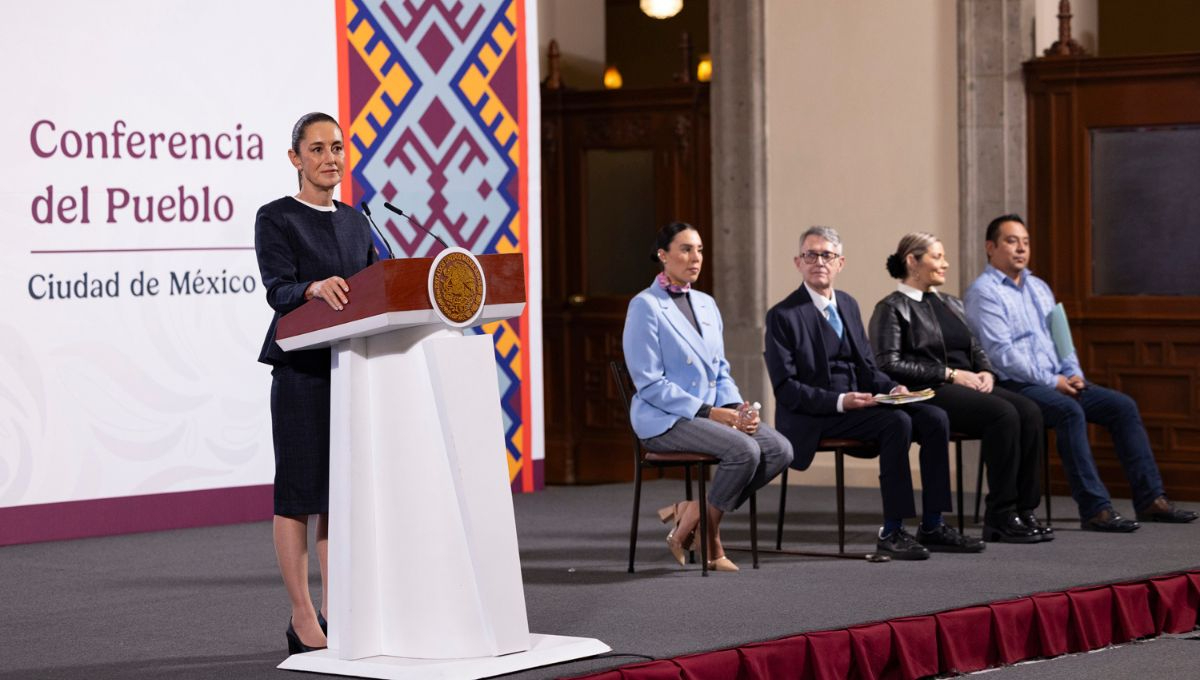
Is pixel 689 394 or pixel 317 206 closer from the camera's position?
pixel 317 206

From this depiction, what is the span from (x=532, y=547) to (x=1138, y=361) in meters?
3.06

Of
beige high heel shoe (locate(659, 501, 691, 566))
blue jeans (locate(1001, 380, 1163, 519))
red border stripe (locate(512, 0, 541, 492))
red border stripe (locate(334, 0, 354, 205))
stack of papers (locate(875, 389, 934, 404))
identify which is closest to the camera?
beige high heel shoe (locate(659, 501, 691, 566))

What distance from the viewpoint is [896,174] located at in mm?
7992

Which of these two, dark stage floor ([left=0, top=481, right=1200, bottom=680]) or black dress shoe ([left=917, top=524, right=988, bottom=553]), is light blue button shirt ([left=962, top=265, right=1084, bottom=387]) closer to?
dark stage floor ([left=0, top=481, right=1200, bottom=680])

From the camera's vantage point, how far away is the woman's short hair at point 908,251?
6320 millimetres

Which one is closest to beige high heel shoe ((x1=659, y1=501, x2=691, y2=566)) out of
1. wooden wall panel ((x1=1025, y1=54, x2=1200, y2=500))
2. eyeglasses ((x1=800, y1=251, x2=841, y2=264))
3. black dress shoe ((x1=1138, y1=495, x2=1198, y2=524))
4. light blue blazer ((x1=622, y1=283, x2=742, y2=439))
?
light blue blazer ((x1=622, y1=283, x2=742, y2=439))

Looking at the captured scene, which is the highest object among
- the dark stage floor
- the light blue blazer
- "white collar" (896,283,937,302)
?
"white collar" (896,283,937,302)

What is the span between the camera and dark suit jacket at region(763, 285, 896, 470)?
5824mm

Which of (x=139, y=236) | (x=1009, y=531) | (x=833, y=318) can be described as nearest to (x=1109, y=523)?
(x=1009, y=531)

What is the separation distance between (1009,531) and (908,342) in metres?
0.77

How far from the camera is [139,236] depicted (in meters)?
6.57

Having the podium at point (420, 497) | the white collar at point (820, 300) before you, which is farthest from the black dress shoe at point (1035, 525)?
→ the podium at point (420, 497)

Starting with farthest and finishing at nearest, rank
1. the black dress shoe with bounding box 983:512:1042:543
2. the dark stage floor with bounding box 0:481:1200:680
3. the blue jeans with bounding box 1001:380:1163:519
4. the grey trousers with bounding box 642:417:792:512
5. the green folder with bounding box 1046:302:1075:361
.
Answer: the green folder with bounding box 1046:302:1075:361, the blue jeans with bounding box 1001:380:1163:519, the black dress shoe with bounding box 983:512:1042:543, the grey trousers with bounding box 642:417:792:512, the dark stage floor with bounding box 0:481:1200:680

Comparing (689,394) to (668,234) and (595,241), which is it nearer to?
(668,234)
